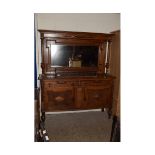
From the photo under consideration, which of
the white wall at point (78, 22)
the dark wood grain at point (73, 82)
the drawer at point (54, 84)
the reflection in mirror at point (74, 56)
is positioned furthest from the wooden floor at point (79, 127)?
the white wall at point (78, 22)

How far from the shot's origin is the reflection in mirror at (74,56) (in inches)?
112

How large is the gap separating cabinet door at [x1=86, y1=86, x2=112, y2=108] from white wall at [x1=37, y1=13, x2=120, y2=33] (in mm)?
980

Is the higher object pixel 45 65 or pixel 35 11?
pixel 35 11

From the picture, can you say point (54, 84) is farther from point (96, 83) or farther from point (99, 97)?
point (99, 97)

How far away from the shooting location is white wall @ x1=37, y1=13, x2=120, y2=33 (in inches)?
113

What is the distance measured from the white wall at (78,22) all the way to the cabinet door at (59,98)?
0.98m

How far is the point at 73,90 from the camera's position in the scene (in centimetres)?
276

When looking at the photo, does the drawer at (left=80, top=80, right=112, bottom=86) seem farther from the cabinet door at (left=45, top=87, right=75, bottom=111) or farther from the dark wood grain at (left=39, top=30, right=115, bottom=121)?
the cabinet door at (left=45, top=87, right=75, bottom=111)

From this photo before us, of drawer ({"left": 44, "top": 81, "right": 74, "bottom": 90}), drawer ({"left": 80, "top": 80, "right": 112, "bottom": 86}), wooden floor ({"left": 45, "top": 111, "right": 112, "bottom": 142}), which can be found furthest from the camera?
drawer ({"left": 80, "top": 80, "right": 112, "bottom": 86})

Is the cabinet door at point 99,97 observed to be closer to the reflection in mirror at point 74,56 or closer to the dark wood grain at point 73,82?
the dark wood grain at point 73,82

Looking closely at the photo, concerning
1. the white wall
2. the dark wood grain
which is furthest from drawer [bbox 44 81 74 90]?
the white wall
